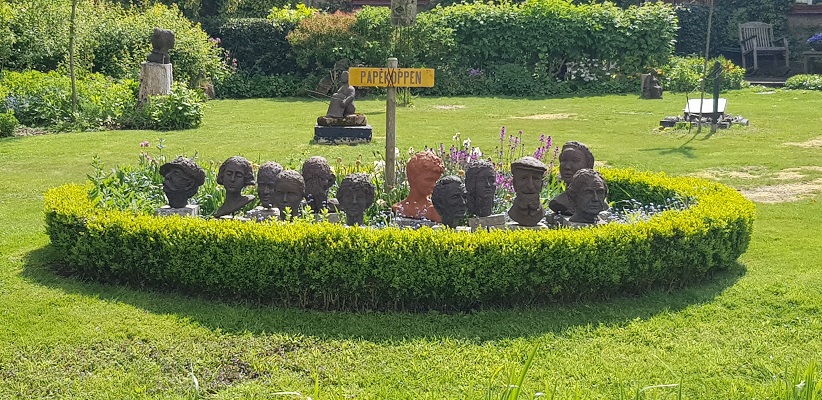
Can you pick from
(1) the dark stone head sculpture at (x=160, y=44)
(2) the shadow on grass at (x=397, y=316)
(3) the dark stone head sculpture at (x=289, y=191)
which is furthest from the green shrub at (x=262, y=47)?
(2) the shadow on grass at (x=397, y=316)

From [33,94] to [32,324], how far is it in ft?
36.4

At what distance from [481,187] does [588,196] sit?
0.79 meters

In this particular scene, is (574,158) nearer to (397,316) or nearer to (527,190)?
(527,190)

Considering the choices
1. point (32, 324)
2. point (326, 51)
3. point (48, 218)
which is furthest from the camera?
point (326, 51)

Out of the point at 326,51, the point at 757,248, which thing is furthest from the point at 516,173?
the point at 326,51

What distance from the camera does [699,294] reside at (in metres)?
5.55

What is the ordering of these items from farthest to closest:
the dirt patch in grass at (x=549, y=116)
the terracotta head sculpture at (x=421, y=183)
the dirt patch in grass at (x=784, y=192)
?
1. the dirt patch in grass at (x=549, y=116)
2. the dirt patch in grass at (x=784, y=192)
3. the terracotta head sculpture at (x=421, y=183)

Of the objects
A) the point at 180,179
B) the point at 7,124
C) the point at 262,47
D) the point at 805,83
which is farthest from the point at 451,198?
the point at 262,47

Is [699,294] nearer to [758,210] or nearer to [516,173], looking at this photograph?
[516,173]

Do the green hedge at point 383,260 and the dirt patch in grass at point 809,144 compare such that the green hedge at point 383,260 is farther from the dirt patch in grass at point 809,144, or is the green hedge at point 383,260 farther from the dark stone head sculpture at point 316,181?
the dirt patch in grass at point 809,144

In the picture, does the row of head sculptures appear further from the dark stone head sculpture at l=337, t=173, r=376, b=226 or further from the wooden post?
the wooden post

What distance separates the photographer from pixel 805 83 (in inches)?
838

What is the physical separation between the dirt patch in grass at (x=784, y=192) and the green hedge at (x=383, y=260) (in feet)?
10.6

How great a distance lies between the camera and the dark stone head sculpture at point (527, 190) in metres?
5.97
